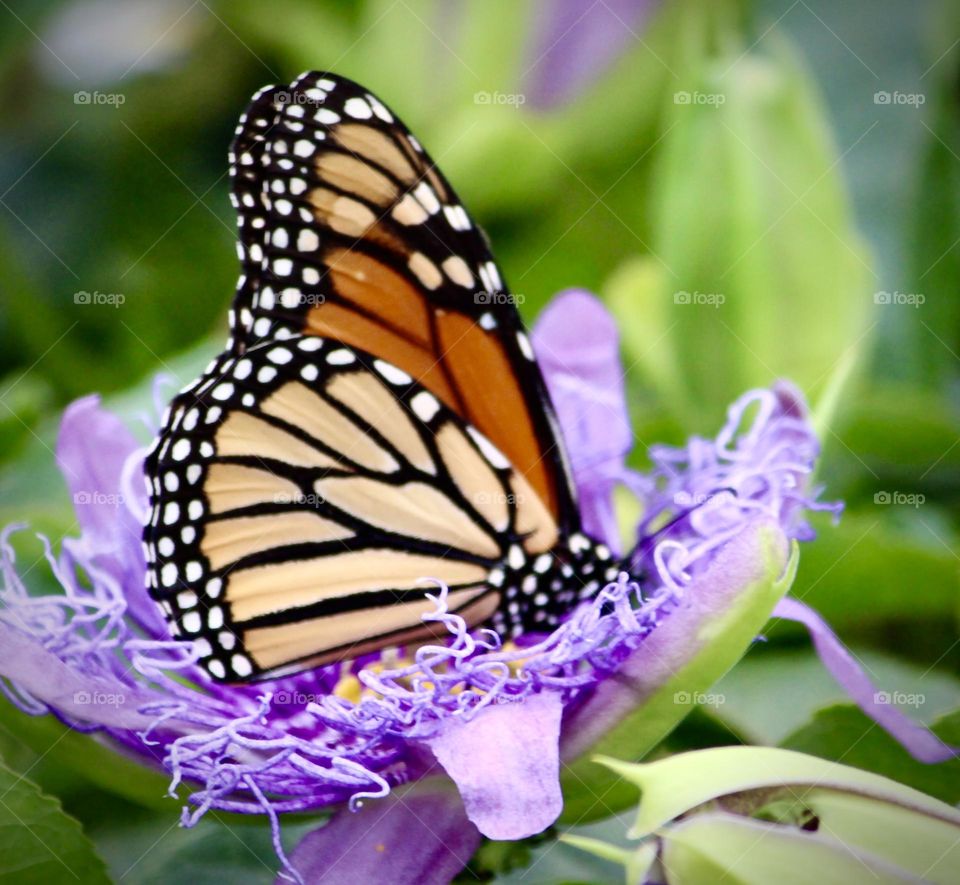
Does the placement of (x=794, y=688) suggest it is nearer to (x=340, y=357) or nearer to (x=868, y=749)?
(x=868, y=749)

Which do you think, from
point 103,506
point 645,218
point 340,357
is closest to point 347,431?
point 340,357

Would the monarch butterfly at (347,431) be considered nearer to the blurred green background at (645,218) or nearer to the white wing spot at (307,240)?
the white wing spot at (307,240)

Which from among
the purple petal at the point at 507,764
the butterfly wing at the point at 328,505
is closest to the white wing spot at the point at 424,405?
the butterfly wing at the point at 328,505

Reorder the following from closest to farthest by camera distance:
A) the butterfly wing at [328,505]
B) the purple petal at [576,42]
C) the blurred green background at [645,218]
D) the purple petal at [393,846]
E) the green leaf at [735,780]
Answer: the green leaf at [735,780] < the purple petal at [393,846] < the butterfly wing at [328,505] < the blurred green background at [645,218] < the purple petal at [576,42]

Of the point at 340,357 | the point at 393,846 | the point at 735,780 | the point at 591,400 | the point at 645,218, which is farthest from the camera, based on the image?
the point at 645,218

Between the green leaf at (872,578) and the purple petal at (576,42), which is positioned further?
the purple petal at (576,42)

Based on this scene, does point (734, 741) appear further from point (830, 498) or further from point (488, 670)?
point (830, 498)
